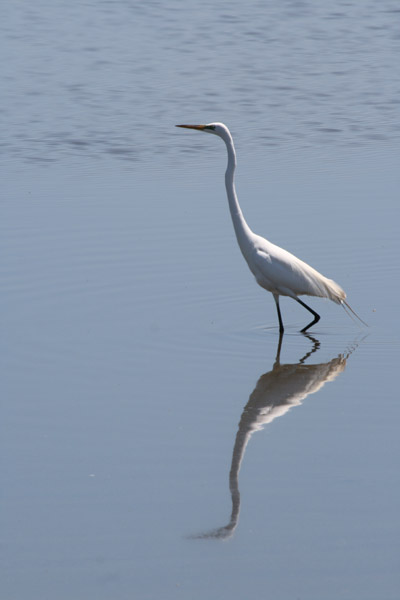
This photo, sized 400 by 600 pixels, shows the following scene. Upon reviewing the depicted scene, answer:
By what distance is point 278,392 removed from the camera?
5.72 metres

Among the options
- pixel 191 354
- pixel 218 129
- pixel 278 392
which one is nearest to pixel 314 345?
pixel 191 354

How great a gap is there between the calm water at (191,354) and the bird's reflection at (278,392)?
0.02 metres

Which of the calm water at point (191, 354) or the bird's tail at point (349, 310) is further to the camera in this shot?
the bird's tail at point (349, 310)

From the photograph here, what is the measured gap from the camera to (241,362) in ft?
20.2

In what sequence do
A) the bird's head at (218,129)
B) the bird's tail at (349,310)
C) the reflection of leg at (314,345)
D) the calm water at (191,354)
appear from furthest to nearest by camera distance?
the bird's head at (218,129) → the bird's tail at (349,310) → the reflection of leg at (314,345) → the calm water at (191,354)

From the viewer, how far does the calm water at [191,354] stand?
3.94 meters

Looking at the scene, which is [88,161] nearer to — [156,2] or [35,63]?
[35,63]

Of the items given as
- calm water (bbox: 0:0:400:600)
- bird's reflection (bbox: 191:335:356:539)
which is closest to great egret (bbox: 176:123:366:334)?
calm water (bbox: 0:0:400:600)

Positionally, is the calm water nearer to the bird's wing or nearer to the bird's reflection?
the bird's reflection

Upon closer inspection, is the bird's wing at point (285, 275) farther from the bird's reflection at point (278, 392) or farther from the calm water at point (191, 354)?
the bird's reflection at point (278, 392)

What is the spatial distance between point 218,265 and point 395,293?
4.16 feet

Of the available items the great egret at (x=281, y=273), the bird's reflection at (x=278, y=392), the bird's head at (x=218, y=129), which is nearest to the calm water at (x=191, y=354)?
the bird's reflection at (x=278, y=392)

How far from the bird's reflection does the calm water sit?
0.02 m

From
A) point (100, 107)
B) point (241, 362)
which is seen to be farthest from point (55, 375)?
point (100, 107)
